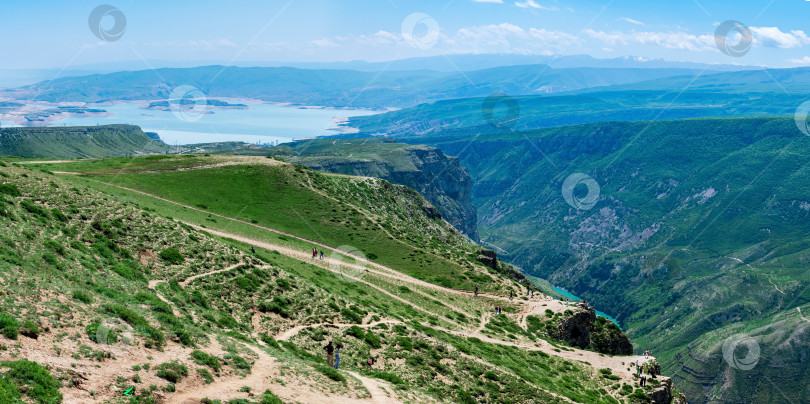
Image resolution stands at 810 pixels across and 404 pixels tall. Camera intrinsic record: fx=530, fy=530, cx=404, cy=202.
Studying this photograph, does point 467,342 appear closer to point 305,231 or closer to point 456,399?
point 456,399

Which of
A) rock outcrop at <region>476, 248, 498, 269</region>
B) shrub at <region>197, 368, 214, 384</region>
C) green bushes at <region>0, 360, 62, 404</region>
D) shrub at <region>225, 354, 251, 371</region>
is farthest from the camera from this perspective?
rock outcrop at <region>476, 248, 498, 269</region>

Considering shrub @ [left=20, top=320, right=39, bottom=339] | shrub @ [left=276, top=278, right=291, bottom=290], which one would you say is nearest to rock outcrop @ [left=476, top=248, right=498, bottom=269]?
shrub @ [left=276, top=278, right=291, bottom=290]

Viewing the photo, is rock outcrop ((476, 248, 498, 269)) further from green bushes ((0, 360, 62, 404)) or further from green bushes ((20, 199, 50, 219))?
green bushes ((0, 360, 62, 404))

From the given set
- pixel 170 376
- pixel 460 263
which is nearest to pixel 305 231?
pixel 460 263

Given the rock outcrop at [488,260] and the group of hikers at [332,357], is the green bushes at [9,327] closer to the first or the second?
the group of hikers at [332,357]

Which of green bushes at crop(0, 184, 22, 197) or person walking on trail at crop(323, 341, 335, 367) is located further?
green bushes at crop(0, 184, 22, 197)

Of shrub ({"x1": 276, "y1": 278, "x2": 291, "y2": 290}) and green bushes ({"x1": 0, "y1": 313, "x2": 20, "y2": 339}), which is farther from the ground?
green bushes ({"x1": 0, "y1": 313, "x2": 20, "y2": 339})
